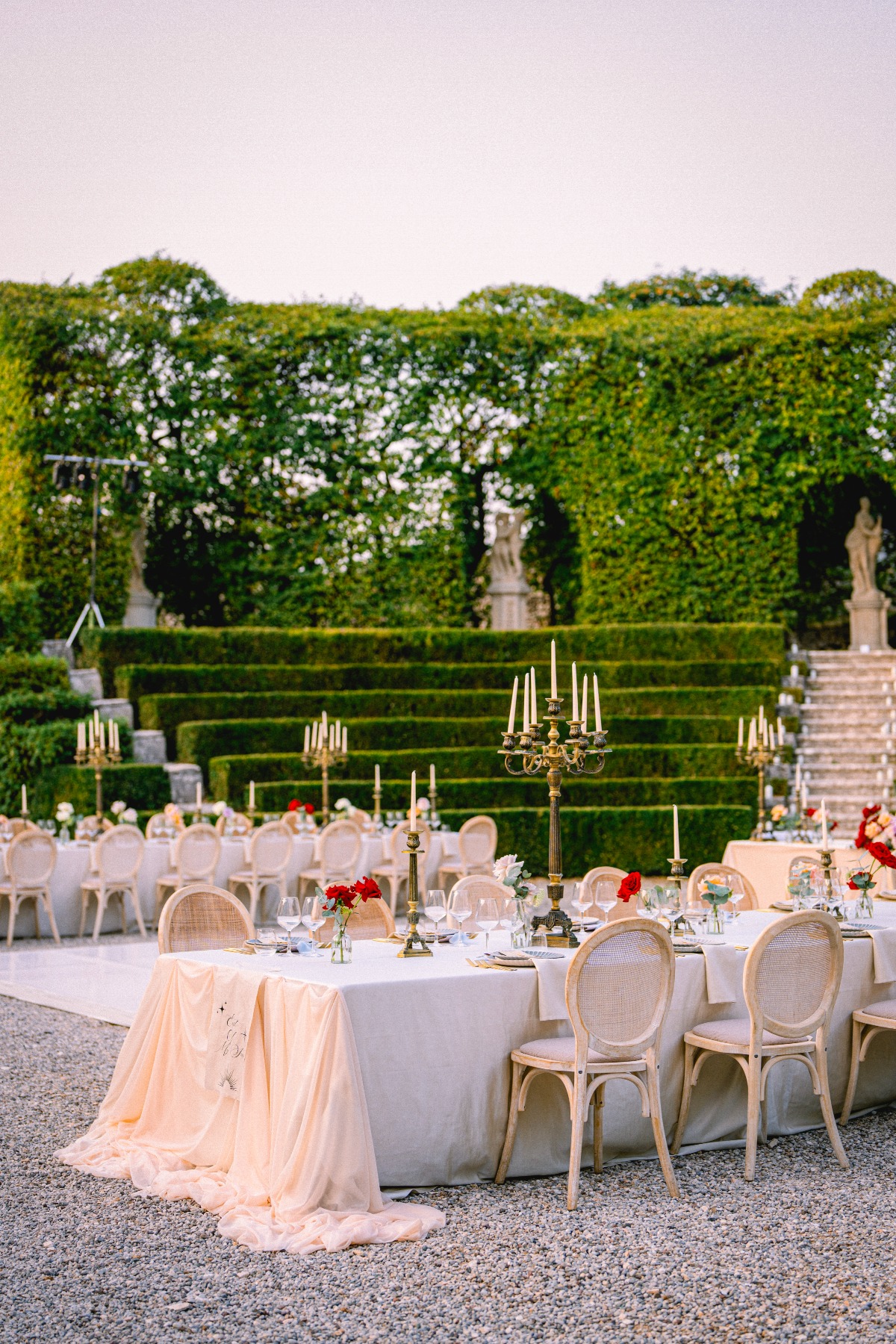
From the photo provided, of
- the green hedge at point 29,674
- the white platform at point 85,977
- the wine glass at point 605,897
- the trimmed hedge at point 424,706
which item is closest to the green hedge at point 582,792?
the trimmed hedge at point 424,706

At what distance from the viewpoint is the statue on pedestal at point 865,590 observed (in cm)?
2212

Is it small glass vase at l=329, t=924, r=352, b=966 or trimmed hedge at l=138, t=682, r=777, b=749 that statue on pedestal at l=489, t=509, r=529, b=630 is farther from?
small glass vase at l=329, t=924, r=352, b=966

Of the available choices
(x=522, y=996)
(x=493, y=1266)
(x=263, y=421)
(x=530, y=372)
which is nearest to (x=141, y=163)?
(x=263, y=421)

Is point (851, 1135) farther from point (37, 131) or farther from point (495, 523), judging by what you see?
point (495, 523)

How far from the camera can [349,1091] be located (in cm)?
455

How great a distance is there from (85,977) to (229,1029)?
4.70 m

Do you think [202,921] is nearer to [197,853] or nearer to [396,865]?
[197,853]

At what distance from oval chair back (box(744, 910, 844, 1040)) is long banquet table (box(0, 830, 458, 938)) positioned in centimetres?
681

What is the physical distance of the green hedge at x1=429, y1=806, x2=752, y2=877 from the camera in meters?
14.2

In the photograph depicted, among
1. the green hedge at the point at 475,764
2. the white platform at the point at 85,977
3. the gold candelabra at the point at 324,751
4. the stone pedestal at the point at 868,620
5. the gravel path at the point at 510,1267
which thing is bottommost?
the white platform at the point at 85,977

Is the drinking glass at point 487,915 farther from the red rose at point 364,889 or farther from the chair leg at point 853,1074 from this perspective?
the chair leg at point 853,1074

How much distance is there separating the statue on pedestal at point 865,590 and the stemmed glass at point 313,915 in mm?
18069

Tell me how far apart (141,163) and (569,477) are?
809 cm

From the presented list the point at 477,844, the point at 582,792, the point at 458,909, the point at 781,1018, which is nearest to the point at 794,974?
the point at 781,1018
